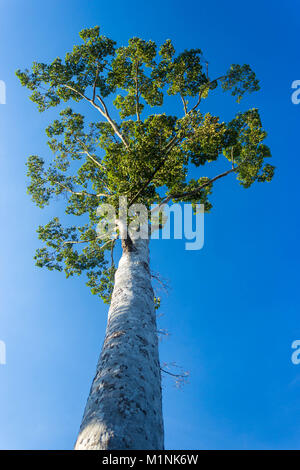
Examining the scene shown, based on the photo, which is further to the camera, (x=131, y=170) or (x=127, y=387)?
(x=131, y=170)

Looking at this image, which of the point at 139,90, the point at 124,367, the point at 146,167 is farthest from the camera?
the point at 139,90

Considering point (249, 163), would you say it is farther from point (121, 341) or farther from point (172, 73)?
point (121, 341)

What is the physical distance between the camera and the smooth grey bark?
231cm

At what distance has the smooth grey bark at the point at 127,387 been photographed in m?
2.31

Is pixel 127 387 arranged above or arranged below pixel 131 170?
below

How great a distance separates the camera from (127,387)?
9.10ft

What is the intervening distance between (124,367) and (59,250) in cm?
1018

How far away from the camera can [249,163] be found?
10.5 metres
